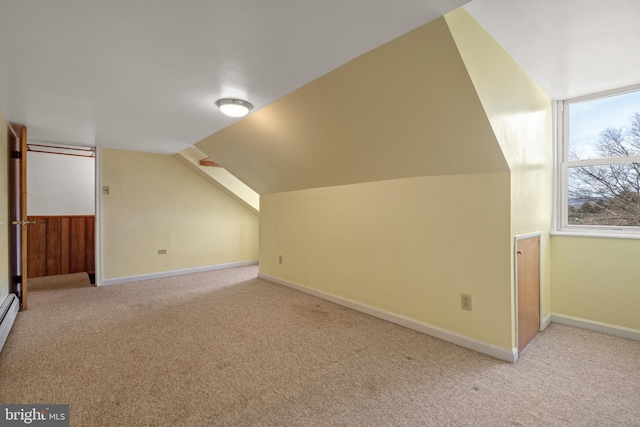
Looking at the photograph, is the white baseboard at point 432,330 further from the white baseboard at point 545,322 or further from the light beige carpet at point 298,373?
the white baseboard at point 545,322

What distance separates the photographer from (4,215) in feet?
9.76

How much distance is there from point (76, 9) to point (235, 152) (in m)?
2.42

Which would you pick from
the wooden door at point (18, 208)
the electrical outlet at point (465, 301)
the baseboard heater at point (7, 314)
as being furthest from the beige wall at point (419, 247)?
the wooden door at point (18, 208)

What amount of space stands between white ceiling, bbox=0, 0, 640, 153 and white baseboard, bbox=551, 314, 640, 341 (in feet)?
6.95

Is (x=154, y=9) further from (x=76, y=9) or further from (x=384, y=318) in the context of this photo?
(x=384, y=318)

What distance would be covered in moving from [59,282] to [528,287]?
619 centimetres

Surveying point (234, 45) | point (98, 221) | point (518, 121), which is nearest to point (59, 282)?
point (98, 221)

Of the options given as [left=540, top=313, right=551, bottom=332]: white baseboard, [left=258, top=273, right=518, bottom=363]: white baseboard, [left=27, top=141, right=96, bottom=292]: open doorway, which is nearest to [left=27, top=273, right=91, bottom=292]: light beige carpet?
[left=27, top=141, right=96, bottom=292]: open doorway

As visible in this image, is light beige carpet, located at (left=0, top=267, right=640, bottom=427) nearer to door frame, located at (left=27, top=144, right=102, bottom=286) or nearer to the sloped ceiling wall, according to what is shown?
door frame, located at (left=27, top=144, right=102, bottom=286)

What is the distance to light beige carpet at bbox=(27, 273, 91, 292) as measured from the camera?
4254 millimetres

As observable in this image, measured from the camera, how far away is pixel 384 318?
2.95m

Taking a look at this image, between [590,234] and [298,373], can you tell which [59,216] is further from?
[590,234]

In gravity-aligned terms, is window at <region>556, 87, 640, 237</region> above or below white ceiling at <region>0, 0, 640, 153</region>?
below

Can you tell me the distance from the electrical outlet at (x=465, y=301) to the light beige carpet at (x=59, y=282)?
5.04 meters
